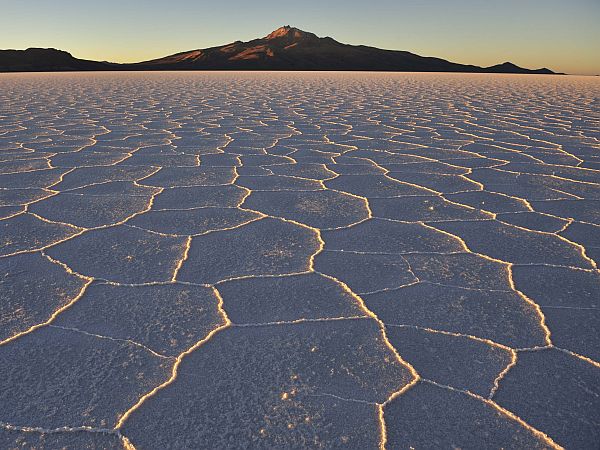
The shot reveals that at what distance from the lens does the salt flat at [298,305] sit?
0.89m

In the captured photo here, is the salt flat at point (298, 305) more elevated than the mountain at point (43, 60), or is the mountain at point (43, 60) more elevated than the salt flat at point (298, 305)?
the salt flat at point (298, 305)

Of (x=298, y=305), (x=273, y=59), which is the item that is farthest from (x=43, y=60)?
(x=298, y=305)

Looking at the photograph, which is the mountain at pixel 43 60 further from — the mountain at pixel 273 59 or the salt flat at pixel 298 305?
the salt flat at pixel 298 305

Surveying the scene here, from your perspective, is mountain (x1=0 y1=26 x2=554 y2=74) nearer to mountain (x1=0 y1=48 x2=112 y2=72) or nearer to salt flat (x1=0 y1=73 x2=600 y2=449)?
mountain (x1=0 y1=48 x2=112 y2=72)

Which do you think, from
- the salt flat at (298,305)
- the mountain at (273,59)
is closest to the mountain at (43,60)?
the mountain at (273,59)

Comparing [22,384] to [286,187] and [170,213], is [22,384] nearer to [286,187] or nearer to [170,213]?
[170,213]

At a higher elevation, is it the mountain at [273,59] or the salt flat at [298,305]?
the salt flat at [298,305]

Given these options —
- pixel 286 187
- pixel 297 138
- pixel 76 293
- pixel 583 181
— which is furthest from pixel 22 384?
pixel 297 138

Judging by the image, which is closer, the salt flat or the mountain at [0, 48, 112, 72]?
the salt flat

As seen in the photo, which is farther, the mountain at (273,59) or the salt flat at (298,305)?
the mountain at (273,59)

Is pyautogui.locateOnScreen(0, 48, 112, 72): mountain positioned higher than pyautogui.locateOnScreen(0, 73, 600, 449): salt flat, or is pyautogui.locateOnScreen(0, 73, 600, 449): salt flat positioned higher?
pyautogui.locateOnScreen(0, 73, 600, 449): salt flat

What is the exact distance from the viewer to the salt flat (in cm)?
89

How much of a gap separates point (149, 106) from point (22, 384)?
5978 mm

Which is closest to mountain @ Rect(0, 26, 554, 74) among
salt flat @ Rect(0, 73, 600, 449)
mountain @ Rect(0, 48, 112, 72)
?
mountain @ Rect(0, 48, 112, 72)
